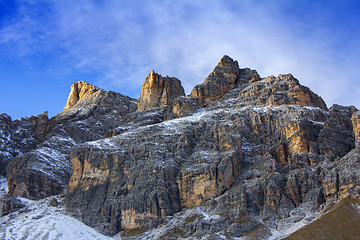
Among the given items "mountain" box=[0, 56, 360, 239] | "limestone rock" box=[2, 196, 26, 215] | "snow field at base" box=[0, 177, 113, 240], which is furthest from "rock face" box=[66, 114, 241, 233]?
"limestone rock" box=[2, 196, 26, 215]

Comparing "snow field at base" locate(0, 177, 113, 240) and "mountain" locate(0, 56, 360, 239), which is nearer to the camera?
"mountain" locate(0, 56, 360, 239)

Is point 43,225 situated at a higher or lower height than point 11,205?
lower

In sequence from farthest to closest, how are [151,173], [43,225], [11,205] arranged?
→ [11,205], [151,173], [43,225]

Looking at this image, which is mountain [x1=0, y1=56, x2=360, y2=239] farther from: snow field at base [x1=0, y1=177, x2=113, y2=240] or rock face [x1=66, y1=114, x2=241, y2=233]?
snow field at base [x1=0, y1=177, x2=113, y2=240]

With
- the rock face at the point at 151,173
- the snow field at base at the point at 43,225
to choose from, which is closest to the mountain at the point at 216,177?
the rock face at the point at 151,173

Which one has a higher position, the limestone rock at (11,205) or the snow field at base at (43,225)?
the limestone rock at (11,205)

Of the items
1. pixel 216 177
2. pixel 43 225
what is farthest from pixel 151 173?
pixel 43 225

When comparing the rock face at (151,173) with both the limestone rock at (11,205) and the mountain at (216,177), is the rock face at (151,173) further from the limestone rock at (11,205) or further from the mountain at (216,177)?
the limestone rock at (11,205)

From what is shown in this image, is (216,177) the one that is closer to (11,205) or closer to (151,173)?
(151,173)

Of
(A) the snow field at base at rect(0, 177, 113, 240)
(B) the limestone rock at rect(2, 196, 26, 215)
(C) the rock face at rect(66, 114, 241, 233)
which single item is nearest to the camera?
(A) the snow field at base at rect(0, 177, 113, 240)

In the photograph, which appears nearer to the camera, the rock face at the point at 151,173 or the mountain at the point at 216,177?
the mountain at the point at 216,177

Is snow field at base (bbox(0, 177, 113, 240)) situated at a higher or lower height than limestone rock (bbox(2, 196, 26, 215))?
lower

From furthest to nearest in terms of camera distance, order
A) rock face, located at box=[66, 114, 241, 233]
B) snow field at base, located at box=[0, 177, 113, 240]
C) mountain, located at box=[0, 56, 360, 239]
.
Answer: rock face, located at box=[66, 114, 241, 233]
snow field at base, located at box=[0, 177, 113, 240]
mountain, located at box=[0, 56, 360, 239]

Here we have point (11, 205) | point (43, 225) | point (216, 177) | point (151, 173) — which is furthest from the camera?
point (11, 205)
